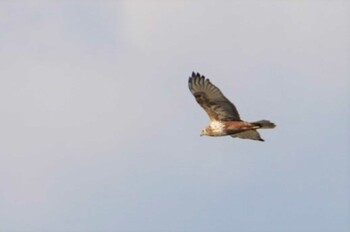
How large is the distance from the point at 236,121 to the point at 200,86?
1635 mm

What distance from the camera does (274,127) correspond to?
2802 centimetres

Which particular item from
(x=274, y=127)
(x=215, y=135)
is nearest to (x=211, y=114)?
(x=215, y=135)

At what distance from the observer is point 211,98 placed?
97.2 feet

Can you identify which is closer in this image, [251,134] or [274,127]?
[274,127]

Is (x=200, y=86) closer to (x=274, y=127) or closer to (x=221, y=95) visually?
(x=221, y=95)

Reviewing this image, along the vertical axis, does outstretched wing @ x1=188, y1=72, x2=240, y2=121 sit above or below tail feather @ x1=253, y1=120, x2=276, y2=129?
above

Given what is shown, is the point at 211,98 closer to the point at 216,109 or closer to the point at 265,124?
the point at 216,109

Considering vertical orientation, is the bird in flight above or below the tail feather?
above

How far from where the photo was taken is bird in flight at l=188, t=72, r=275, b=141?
1155 inches

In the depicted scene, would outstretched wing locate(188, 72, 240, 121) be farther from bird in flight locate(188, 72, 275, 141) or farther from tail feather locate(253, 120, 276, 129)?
tail feather locate(253, 120, 276, 129)

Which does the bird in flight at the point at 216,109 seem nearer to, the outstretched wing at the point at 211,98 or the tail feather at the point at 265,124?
the outstretched wing at the point at 211,98

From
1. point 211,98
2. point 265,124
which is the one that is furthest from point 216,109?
point 265,124

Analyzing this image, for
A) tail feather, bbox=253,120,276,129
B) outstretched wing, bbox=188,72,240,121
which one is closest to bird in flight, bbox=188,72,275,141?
outstretched wing, bbox=188,72,240,121

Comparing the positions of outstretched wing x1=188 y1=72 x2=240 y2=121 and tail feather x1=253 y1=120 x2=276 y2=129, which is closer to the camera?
tail feather x1=253 y1=120 x2=276 y2=129
